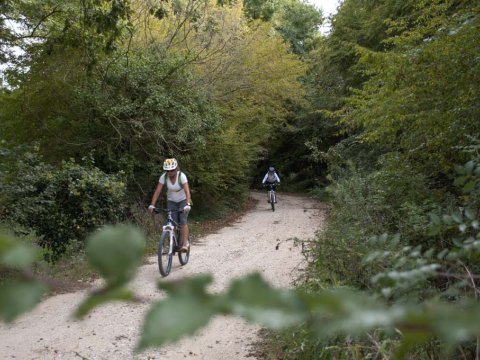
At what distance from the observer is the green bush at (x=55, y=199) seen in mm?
6941

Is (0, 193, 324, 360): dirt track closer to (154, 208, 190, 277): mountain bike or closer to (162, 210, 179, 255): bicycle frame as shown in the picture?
(154, 208, 190, 277): mountain bike

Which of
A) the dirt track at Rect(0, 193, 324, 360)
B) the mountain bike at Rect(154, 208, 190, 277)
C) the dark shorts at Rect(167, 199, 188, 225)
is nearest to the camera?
the dirt track at Rect(0, 193, 324, 360)

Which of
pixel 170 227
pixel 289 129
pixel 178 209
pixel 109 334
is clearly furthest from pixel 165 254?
pixel 289 129

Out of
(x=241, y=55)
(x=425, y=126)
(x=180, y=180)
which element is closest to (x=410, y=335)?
(x=425, y=126)

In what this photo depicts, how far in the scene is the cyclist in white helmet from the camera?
7.30 meters

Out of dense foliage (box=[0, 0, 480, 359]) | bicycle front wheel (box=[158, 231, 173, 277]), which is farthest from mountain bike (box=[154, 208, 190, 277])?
dense foliage (box=[0, 0, 480, 359])

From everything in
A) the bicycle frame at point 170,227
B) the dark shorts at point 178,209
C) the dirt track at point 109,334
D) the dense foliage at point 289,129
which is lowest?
the dirt track at point 109,334

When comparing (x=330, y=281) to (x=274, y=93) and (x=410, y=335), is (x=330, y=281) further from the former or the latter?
(x=274, y=93)

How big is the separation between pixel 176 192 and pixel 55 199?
2076 millimetres

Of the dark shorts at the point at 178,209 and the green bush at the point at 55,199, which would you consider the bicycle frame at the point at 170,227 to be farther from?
the green bush at the point at 55,199

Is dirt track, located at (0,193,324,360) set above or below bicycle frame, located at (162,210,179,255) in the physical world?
below

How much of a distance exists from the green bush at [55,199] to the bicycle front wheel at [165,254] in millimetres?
1453

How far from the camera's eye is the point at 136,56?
1134 centimetres

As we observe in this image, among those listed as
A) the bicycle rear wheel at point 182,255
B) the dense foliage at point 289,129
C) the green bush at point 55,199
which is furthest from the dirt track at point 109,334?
the green bush at point 55,199
